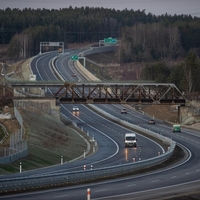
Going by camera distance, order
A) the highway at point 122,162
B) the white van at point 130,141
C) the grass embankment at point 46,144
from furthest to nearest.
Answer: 1. the white van at point 130,141
2. the grass embankment at point 46,144
3. the highway at point 122,162

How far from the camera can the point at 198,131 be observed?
345ft

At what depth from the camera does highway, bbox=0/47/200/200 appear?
45.7 meters

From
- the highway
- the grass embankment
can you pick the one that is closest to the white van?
the highway

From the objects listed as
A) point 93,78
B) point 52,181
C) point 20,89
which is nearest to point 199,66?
point 93,78

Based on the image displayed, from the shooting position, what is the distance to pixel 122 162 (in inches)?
2665

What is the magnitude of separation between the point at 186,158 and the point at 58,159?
11167 millimetres

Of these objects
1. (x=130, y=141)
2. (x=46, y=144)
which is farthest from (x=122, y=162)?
(x=130, y=141)

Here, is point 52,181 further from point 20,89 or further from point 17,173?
point 20,89

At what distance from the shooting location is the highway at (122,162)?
150ft

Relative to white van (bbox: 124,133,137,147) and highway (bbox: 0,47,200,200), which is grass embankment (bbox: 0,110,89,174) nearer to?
highway (bbox: 0,47,200,200)

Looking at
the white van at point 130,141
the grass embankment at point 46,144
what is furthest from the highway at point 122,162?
the grass embankment at point 46,144

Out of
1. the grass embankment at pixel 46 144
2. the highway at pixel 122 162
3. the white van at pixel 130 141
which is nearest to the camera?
the highway at pixel 122 162

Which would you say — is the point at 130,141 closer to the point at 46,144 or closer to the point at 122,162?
the point at 46,144

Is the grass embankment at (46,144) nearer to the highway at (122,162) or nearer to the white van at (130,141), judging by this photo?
the highway at (122,162)
